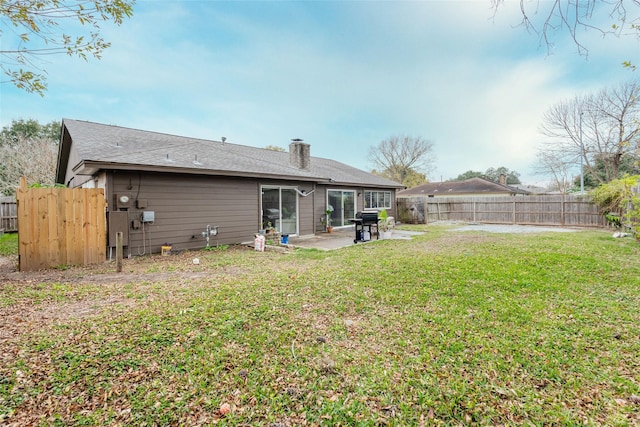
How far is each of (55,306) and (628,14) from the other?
269 inches

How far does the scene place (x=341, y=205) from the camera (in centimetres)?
1329

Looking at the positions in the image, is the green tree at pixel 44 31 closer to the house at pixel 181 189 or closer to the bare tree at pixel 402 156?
the house at pixel 181 189

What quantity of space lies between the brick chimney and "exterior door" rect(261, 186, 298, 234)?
2.27 metres

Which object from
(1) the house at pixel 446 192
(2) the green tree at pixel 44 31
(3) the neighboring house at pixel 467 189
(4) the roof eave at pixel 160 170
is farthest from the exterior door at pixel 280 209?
(3) the neighboring house at pixel 467 189

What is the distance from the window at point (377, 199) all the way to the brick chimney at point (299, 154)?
3751mm

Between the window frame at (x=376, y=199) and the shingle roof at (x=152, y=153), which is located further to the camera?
the window frame at (x=376, y=199)

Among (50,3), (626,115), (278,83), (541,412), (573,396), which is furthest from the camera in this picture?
(626,115)

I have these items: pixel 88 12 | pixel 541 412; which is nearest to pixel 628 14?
pixel 541 412

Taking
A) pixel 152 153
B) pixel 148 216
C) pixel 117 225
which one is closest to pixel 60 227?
pixel 117 225

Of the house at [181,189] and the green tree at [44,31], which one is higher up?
the green tree at [44,31]

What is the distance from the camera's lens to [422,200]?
16.6m

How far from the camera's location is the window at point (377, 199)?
584 inches

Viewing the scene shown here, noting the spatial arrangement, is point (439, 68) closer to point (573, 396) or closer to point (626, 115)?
point (573, 396)

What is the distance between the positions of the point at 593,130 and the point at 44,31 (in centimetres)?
2451
